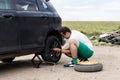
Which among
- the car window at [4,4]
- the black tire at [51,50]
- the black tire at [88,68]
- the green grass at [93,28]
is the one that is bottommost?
the green grass at [93,28]

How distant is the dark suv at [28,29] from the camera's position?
31.6 feet

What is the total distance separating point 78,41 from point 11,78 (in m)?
1.99

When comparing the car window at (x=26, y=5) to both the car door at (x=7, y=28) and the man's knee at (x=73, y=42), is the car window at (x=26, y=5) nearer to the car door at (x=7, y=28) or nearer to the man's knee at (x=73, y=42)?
the car door at (x=7, y=28)

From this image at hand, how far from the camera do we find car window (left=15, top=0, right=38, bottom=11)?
1026 cm

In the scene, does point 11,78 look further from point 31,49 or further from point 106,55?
point 106,55

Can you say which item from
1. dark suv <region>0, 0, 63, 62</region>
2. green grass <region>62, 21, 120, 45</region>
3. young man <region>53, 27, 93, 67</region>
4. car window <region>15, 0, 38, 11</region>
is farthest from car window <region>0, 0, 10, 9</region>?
green grass <region>62, 21, 120, 45</region>

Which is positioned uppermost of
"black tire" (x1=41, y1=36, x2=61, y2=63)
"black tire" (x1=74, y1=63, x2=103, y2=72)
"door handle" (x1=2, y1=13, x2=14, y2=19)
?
"door handle" (x1=2, y1=13, x2=14, y2=19)

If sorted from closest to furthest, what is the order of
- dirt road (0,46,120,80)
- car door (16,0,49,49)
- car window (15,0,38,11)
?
dirt road (0,46,120,80) < car door (16,0,49,49) < car window (15,0,38,11)

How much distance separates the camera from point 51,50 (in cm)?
1137

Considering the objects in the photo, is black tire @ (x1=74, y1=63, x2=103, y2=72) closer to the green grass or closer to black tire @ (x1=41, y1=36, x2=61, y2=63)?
black tire @ (x1=41, y1=36, x2=61, y2=63)

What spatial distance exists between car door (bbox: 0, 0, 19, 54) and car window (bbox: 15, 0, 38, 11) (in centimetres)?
33

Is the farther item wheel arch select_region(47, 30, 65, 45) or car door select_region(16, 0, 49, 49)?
wheel arch select_region(47, 30, 65, 45)

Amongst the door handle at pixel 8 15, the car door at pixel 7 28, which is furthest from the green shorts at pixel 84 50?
the door handle at pixel 8 15

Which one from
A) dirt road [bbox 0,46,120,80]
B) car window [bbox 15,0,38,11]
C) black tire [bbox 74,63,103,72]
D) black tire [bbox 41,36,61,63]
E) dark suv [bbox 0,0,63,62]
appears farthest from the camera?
black tire [bbox 41,36,61,63]
